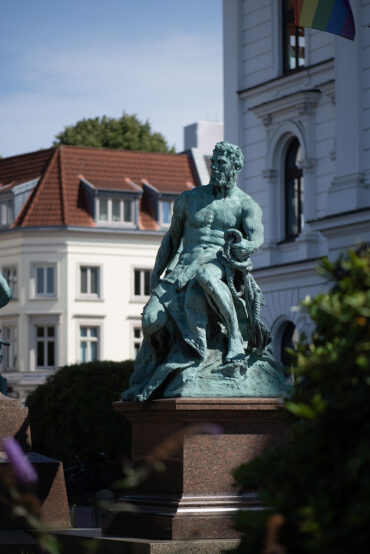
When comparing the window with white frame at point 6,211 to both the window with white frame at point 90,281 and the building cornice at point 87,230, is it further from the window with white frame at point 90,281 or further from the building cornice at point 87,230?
the window with white frame at point 90,281

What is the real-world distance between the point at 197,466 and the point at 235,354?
3.29 feet

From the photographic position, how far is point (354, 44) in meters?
27.7

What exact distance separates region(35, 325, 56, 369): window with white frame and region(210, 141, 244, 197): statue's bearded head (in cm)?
4469

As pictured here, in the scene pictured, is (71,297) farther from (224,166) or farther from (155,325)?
(155,325)

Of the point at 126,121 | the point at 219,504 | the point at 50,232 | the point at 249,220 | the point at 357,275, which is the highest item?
the point at 126,121

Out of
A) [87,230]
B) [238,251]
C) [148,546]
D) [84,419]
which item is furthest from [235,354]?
[87,230]

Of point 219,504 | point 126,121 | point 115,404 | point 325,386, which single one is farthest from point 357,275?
point 126,121

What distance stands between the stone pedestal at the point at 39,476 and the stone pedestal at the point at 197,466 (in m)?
1.58

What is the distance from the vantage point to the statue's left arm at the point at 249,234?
11.5 meters

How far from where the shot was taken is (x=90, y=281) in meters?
57.3

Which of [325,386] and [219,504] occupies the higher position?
[325,386]

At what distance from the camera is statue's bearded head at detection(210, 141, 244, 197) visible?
11742mm

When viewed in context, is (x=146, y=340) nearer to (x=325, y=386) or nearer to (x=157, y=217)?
(x=325, y=386)

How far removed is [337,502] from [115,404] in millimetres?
6661
